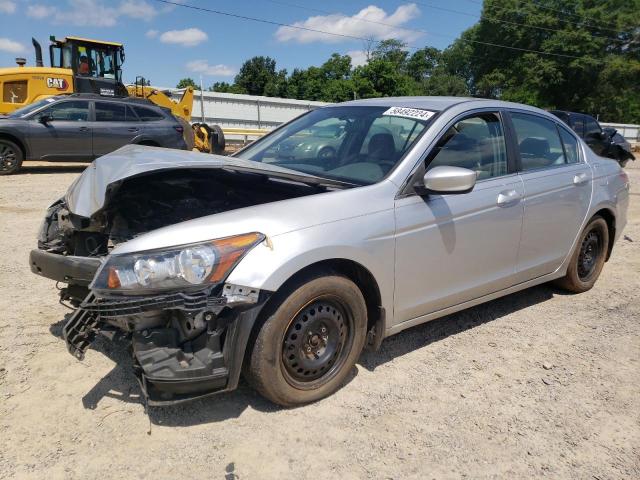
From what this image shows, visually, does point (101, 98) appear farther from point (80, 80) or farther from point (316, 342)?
point (316, 342)

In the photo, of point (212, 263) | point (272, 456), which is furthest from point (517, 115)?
point (272, 456)

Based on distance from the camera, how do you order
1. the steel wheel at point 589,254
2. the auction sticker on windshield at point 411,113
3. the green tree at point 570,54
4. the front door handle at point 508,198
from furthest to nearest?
1. the green tree at point 570,54
2. the steel wheel at point 589,254
3. the front door handle at point 508,198
4. the auction sticker on windshield at point 411,113

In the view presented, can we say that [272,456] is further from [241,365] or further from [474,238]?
[474,238]

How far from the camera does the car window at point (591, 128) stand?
47.9 feet

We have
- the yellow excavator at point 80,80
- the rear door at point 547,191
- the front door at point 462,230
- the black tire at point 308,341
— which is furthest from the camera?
the yellow excavator at point 80,80

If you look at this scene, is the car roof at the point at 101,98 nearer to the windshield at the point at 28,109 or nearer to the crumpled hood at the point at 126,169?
the windshield at the point at 28,109

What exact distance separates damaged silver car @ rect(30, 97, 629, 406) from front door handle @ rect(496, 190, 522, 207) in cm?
1

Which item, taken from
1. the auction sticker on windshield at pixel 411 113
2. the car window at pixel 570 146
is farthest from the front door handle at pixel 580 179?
the auction sticker on windshield at pixel 411 113

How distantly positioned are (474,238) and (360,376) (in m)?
1.20

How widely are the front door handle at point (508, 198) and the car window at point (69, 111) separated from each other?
11081 mm

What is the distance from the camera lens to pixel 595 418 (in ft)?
9.82

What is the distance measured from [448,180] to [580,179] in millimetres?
2036

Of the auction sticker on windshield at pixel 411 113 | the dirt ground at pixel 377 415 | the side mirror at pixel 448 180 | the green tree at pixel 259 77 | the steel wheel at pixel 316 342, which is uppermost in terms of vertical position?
the green tree at pixel 259 77

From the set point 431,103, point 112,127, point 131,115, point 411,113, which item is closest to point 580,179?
point 431,103
